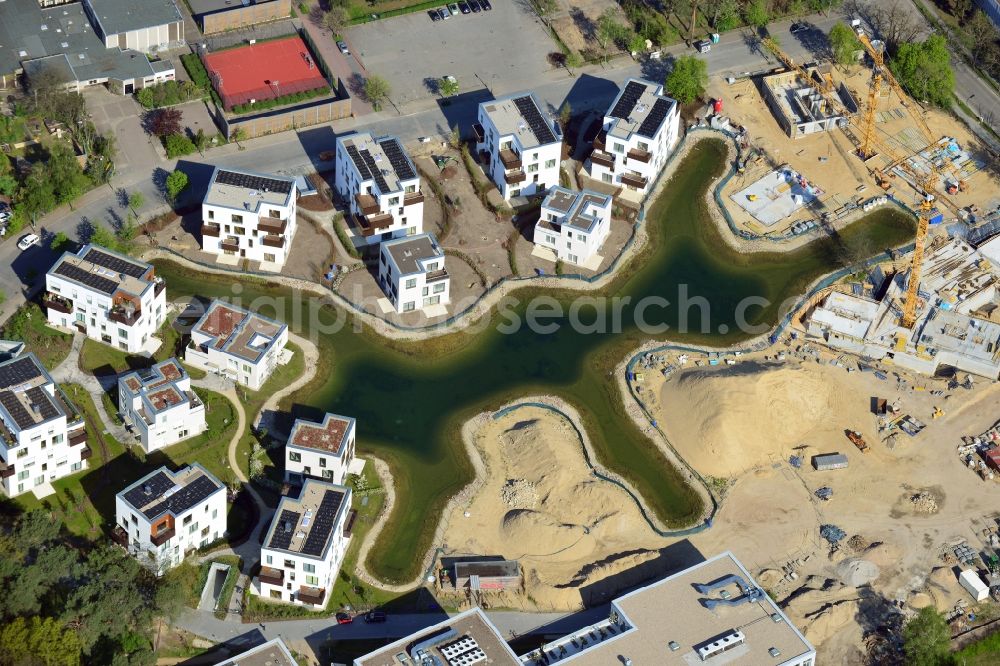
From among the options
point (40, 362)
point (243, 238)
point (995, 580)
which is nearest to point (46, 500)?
point (40, 362)

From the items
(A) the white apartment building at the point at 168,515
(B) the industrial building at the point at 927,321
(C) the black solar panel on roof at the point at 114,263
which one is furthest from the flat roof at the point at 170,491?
(B) the industrial building at the point at 927,321

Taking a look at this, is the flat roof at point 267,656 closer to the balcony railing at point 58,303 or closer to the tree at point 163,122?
the balcony railing at point 58,303

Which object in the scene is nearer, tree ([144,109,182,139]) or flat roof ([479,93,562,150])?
flat roof ([479,93,562,150])

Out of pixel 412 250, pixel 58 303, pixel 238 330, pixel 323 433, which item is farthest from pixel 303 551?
pixel 58 303

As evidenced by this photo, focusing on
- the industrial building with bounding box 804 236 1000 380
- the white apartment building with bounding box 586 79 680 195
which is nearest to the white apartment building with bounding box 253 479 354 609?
the industrial building with bounding box 804 236 1000 380

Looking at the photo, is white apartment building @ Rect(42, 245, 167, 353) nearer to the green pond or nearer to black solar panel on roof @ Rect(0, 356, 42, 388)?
the green pond

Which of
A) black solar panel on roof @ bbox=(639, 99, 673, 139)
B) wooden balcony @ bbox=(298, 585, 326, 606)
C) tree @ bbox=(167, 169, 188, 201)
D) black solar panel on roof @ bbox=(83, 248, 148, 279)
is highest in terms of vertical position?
black solar panel on roof @ bbox=(639, 99, 673, 139)

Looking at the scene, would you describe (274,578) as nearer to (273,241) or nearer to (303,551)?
(303,551)
